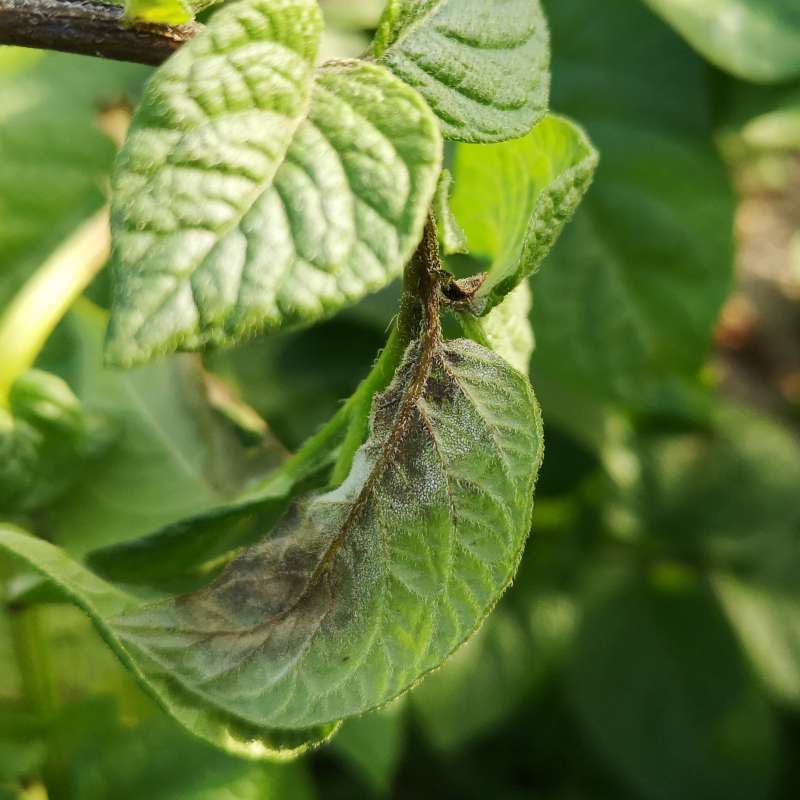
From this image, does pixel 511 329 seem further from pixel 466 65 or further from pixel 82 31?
pixel 82 31

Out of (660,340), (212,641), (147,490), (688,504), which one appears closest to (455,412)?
(212,641)

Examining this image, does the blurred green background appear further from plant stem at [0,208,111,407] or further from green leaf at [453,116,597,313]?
green leaf at [453,116,597,313]

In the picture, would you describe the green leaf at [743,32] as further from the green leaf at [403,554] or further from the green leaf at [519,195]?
the green leaf at [403,554]

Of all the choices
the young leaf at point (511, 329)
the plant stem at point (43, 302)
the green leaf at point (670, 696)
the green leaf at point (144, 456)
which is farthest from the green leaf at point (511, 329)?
the green leaf at point (670, 696)

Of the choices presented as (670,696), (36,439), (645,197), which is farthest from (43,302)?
(670,696)

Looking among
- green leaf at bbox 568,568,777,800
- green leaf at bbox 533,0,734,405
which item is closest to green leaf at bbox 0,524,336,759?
green leaf at bbox 533,0,734,405

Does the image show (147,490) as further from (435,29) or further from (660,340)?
(660,340)
